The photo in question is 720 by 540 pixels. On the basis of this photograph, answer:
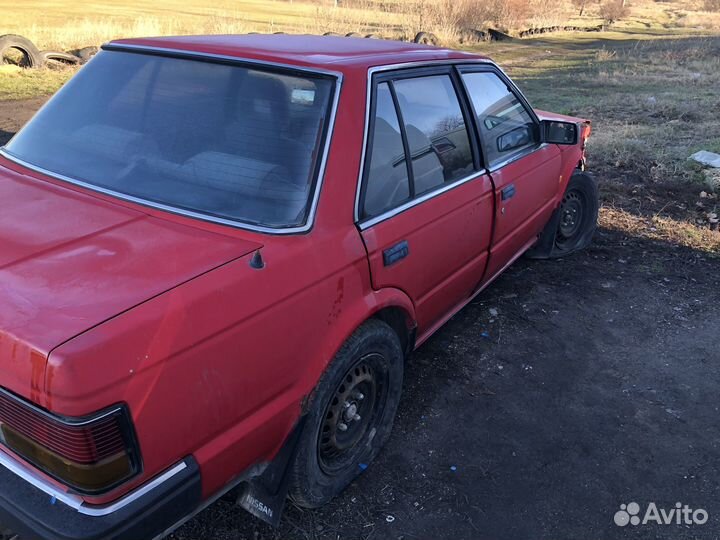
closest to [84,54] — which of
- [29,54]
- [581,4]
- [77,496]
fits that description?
[29,54]

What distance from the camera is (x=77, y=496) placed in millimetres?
1615

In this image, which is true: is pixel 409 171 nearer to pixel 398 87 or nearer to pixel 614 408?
pixel 398 87

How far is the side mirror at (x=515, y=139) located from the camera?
355 cm

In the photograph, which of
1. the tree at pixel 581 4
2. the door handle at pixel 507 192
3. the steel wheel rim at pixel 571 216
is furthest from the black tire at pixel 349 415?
the tree at pixel 581 4

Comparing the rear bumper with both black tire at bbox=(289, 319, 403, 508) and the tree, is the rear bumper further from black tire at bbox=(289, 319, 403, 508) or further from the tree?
the tree

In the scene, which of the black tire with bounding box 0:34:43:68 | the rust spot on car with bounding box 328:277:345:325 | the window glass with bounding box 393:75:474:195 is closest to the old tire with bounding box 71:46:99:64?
the black tire with bounding box 0:34:43:68

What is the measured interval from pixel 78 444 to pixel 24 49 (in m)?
13.8

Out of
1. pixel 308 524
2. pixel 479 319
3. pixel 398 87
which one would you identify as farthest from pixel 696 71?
pixel 308 524

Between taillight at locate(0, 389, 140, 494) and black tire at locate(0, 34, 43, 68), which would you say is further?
black tire at locate(0, 34, 43, 68)

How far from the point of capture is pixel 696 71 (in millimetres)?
16281

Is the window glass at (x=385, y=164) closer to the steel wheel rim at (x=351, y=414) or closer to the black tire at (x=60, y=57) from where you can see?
the steel wheel rim at (x=351, y=414)

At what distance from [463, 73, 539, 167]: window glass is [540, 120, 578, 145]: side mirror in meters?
0.06

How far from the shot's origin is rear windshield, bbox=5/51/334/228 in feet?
7.40

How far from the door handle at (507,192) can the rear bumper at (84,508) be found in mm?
2320
